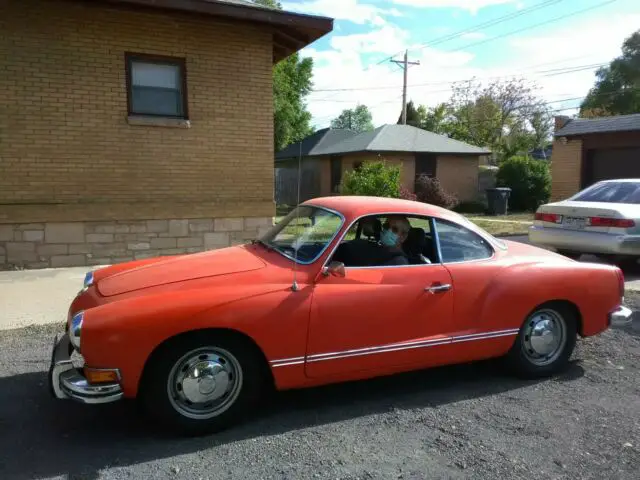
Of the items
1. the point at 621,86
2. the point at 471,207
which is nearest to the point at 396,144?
the point at 471,207

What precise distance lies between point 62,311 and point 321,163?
22075 mm

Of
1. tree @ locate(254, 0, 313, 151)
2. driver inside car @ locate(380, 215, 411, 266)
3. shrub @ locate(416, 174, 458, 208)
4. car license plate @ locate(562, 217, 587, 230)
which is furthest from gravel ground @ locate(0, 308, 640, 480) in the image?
tree @ locate(254, 0, 313, 151)

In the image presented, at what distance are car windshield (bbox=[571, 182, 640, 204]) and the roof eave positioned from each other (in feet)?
17.4

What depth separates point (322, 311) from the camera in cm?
349

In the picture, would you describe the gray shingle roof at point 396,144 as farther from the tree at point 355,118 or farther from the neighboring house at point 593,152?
the tree at point 355,118

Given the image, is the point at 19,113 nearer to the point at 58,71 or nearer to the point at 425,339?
the point at 58,71

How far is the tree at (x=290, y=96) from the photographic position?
94.6 ft

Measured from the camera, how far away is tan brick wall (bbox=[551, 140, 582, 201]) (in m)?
18.7

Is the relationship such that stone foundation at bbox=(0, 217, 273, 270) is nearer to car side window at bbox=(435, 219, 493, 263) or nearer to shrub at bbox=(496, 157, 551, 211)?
car side window at bbox=(435, 219, 493, 263)

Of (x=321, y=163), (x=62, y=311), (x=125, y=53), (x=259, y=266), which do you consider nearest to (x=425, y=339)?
(x=259, y=266)

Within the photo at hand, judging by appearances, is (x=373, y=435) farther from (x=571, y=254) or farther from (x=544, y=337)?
(x=571, y=254)

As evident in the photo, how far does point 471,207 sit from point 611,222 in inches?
649

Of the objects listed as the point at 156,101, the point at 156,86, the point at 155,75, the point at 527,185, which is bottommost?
the point at 527,185

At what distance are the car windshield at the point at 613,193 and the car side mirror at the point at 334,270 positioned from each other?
22.5ft
